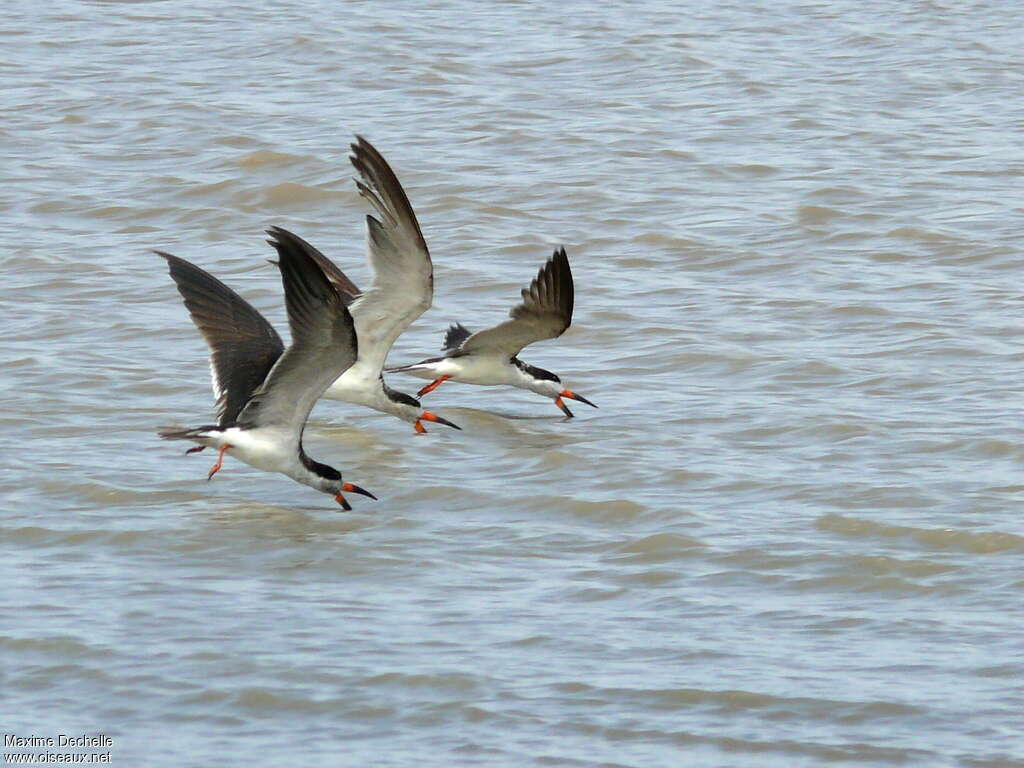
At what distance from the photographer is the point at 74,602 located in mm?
6867

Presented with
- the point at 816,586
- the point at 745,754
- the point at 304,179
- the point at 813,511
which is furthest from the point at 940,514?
the point at 304,179

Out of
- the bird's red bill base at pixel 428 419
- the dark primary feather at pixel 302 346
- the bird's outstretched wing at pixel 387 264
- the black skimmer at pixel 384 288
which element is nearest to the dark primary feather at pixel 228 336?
the dark primary feather at pixel 302 346

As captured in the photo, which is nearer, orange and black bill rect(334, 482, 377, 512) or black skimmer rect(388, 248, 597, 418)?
orange and black bill rect(334, 482, 377, 512)

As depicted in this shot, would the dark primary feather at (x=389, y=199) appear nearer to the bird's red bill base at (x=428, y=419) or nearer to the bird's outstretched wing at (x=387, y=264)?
the bird's outstretched wing at (x=387, y=264)

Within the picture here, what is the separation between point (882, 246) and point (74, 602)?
7429 mm

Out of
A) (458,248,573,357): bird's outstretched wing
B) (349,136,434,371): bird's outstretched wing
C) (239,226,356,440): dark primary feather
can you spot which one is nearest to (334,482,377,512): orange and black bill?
(239,226,356,440): dark primary feather

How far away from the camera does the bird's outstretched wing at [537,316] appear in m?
9.57

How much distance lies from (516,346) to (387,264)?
132 centimetres

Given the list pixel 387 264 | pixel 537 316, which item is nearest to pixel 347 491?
pixel 387 264

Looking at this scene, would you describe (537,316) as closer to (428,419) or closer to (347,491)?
(428,419)

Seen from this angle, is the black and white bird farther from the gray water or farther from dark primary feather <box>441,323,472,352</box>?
dark primary feather <box>441,323,472,352</box>

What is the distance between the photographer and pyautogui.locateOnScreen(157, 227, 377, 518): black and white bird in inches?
298

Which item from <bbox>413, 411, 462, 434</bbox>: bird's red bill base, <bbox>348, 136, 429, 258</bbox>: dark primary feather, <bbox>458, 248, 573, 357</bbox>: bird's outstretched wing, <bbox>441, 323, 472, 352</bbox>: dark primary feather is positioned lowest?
<bbox>413, 411, 462, 434</bbox>: bird's red bill base

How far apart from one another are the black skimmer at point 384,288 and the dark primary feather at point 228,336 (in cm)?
44
